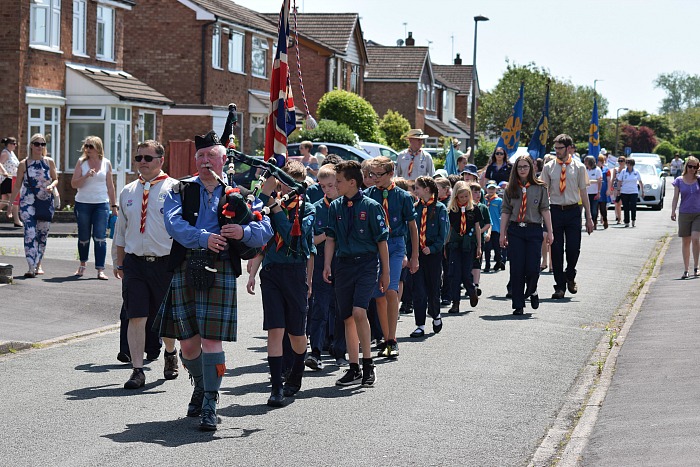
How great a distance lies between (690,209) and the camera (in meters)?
18.3

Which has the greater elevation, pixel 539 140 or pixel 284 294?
pixel 539 140

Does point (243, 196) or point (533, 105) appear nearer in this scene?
point (243, 196)

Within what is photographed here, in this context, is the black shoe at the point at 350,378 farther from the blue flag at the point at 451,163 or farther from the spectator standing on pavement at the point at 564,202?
the blue flag at the point at 451,163

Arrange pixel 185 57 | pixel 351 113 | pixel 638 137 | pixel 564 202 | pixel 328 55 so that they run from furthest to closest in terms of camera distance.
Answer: pixel 638 137, pixel 328 55, pixel 351 113, pixel 185 57, pixel 564 202

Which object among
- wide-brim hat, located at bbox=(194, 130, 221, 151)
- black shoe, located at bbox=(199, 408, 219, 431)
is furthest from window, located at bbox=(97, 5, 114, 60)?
black shoe, located at bbox=(199, 408, 219, 431)

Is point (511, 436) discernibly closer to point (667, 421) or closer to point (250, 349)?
Answer: point (667, 421)

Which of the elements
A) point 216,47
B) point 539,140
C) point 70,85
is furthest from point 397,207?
point 216,47

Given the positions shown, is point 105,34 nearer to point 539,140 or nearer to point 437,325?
point 539,140

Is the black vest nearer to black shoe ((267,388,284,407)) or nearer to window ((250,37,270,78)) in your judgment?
black shoe ((267,388,284,407))

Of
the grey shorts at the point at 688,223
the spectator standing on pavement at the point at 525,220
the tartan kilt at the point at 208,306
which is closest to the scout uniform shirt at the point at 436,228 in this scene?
the spectator standing on pavement at the point at 525,220

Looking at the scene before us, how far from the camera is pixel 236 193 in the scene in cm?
755

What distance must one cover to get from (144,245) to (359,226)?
173cm

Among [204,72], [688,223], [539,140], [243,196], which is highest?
[204,72]

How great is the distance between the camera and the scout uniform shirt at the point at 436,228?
12586 millimetres
